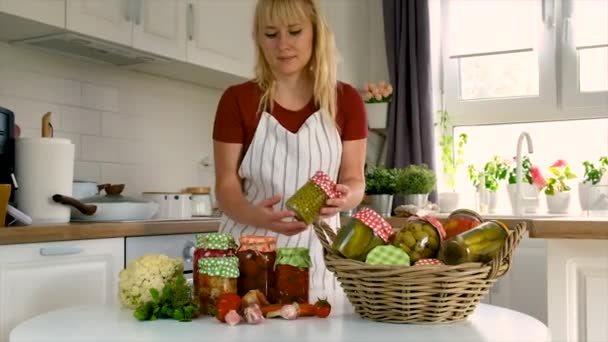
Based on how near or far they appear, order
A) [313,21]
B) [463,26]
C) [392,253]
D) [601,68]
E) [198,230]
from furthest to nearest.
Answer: [463,26], [601,68], [198,230], [313,21], [392,253]

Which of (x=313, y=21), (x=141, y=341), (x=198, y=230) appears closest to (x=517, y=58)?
(x=198, y=230)

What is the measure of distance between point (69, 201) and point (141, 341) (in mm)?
1414

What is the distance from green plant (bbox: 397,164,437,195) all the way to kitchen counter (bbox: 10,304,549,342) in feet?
7.32

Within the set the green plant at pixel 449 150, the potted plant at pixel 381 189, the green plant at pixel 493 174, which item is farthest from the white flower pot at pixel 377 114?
the green plant at pixel 493 174

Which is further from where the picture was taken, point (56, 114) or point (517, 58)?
point (517, 58)

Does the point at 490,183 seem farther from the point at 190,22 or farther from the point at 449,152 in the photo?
the point at 190,22

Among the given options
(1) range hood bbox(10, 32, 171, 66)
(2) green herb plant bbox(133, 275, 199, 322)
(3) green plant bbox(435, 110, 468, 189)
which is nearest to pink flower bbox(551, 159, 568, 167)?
(3) green plant bbox(435, 110, 468, 189)

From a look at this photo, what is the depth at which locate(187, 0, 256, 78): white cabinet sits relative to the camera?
9.33ft

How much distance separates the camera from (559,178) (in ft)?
10.6

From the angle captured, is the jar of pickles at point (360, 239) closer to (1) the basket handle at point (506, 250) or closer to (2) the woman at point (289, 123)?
(1) the basket handle at point (506, 250)

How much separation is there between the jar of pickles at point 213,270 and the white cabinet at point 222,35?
6.04ft

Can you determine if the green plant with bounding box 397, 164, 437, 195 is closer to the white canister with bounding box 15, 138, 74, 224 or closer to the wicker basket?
the white canister with bounding box 15, 138, 74, 224

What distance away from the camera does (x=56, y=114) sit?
8.73 ft

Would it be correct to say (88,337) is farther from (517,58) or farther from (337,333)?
(517,58)
